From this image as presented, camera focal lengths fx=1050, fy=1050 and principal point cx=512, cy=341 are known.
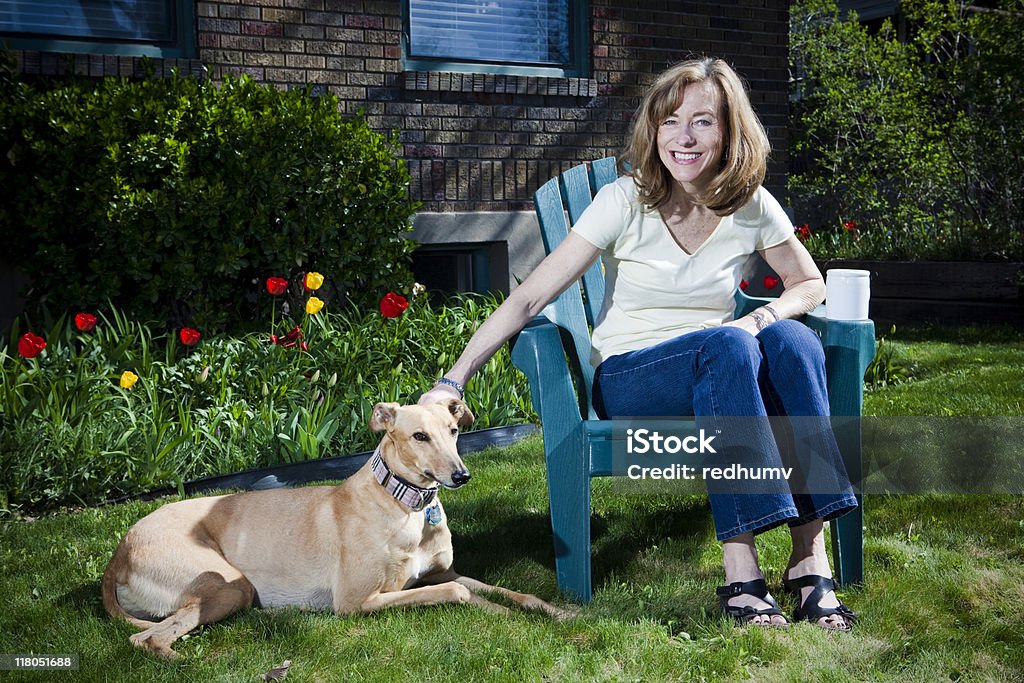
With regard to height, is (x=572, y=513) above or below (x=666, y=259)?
below

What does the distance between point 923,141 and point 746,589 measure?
7.70m

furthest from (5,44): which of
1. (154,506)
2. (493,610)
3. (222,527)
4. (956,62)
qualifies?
(956,62)

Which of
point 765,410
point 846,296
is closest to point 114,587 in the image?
point 765,410

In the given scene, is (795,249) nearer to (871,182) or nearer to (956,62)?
(956,62)

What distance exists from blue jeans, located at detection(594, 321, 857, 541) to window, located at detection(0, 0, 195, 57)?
433cm

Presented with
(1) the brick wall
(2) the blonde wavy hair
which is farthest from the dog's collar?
(1) the brick wall

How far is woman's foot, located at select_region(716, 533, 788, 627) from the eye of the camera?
8.75 ft

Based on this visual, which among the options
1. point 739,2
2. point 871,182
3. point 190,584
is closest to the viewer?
point 190,584

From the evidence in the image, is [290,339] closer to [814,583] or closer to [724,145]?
[724,145]

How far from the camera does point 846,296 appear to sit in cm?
301

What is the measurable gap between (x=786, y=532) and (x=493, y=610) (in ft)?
3.97

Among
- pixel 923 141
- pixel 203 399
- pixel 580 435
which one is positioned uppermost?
pixel 923 141

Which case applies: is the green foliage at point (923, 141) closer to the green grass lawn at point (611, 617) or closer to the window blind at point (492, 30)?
the window blind at point (492, 30)

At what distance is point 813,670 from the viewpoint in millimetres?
2420
